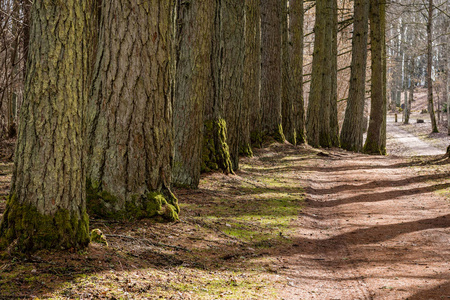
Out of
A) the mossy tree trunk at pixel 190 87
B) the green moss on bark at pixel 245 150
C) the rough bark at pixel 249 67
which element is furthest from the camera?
the green moss on bark at pixel 245 150

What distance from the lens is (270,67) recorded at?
1583 centimetres

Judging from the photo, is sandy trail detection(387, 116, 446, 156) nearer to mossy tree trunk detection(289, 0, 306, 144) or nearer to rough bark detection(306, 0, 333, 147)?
rough bark detection(306, 0, 333, 147)

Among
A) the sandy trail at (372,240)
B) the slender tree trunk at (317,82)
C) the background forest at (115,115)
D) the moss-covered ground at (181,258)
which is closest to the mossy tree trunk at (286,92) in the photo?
the slender tree trunk at (317,82)

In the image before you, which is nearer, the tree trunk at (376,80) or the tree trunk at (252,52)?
the tree trunk at (252,52)

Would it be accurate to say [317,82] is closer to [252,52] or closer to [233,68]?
[252,52]

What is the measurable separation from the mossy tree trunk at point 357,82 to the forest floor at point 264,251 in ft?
34.3

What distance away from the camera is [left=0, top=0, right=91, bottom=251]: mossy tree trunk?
3883 mm

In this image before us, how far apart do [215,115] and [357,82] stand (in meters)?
12.6

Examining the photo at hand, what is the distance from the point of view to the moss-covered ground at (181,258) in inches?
145

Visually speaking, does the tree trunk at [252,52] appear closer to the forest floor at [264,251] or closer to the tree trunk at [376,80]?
the forest floor at [264,251]

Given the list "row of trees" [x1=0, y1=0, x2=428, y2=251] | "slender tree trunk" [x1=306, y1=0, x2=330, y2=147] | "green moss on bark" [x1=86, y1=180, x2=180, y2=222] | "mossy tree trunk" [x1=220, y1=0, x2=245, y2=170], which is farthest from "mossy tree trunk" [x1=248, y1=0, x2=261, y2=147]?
"green moss on bark" [x1=86, y1=180, x2=180, y2=222]

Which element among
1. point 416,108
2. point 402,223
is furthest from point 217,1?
point 416,108

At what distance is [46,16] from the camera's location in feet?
12.7

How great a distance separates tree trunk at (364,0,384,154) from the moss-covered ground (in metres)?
12.4
